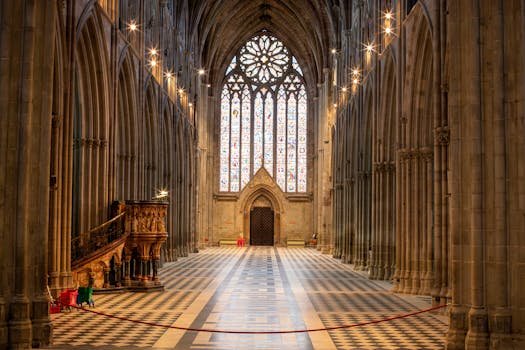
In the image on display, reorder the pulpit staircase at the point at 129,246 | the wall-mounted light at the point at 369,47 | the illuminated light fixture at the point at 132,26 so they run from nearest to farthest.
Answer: the pulpit staircase at the point at 129,246 < the illuminated light fixture at the point at 132,26 < the wall-mounted light at the point at 369,47

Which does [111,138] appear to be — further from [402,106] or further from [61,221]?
[402,106]

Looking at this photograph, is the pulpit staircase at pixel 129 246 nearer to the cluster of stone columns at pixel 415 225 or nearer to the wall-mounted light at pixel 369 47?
the cluster of stone columns at pixel 415 225

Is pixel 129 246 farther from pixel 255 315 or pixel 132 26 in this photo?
pixel 132 26

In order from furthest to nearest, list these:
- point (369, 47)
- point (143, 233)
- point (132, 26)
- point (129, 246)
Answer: point (369, 47) → point (132, 26) → point (129, 246) → point (143, 233)

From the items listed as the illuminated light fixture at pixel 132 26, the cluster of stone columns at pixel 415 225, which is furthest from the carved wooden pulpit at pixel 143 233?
the illuminated light fixture at pixel 132 26

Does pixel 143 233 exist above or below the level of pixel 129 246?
above

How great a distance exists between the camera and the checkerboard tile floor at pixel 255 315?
12961mm

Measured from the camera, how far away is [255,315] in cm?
1672

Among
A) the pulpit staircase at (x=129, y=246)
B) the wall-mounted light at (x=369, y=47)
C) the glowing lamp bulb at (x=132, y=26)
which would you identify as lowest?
the pulpit staircase at (x=129, y=246)

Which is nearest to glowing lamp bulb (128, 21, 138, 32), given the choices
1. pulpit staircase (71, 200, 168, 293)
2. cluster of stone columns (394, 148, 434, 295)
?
pulpit staircase (71, 200, 168, 293)

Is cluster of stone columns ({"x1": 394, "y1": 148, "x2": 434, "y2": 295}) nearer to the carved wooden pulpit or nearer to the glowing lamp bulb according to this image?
the carved wooden pulpit

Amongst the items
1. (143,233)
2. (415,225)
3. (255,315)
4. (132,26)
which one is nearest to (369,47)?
(132,26)

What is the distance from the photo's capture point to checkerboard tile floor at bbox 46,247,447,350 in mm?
12961

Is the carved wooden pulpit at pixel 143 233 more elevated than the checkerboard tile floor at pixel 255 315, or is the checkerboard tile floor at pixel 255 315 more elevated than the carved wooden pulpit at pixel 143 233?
the carved wooden pulpit at pixel 143 233
